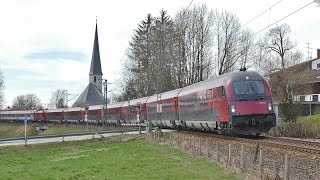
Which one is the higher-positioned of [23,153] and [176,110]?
[176,110]

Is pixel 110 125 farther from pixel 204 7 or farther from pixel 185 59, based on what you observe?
pixel 204 7

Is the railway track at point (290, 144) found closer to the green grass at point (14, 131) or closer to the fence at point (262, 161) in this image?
the fence at point (262, 161)

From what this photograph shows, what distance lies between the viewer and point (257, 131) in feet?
84.1

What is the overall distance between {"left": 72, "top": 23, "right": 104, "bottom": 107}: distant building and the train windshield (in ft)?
336

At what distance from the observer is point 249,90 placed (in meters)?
25.7

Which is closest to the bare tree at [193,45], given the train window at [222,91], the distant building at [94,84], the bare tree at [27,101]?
the train window at [222,91]

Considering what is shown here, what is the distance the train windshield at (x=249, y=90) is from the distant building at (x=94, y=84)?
102 m

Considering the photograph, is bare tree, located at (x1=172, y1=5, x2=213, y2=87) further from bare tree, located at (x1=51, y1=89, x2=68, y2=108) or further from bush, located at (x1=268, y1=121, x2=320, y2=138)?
bare tree, located at (x1=51, y1=89, x2=68, y2=108)

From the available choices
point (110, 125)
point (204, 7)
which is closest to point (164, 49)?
point (204, 7)

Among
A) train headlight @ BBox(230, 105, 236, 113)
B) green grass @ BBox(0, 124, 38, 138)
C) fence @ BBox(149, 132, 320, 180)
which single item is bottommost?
green grass @ BBox(0, 124, 38, 138)

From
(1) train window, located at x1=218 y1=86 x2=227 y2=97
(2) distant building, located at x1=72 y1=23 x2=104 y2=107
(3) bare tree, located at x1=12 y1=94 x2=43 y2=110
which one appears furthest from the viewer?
(3) bare tree, located at x1=12 y1=94 x2=43 y2=110

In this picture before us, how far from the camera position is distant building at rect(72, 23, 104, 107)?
5118 inches

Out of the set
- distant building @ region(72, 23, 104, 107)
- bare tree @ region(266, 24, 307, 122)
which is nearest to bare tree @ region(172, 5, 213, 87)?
bare tree @ region(266, 24, 307, 122)

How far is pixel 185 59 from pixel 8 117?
78271 mm
